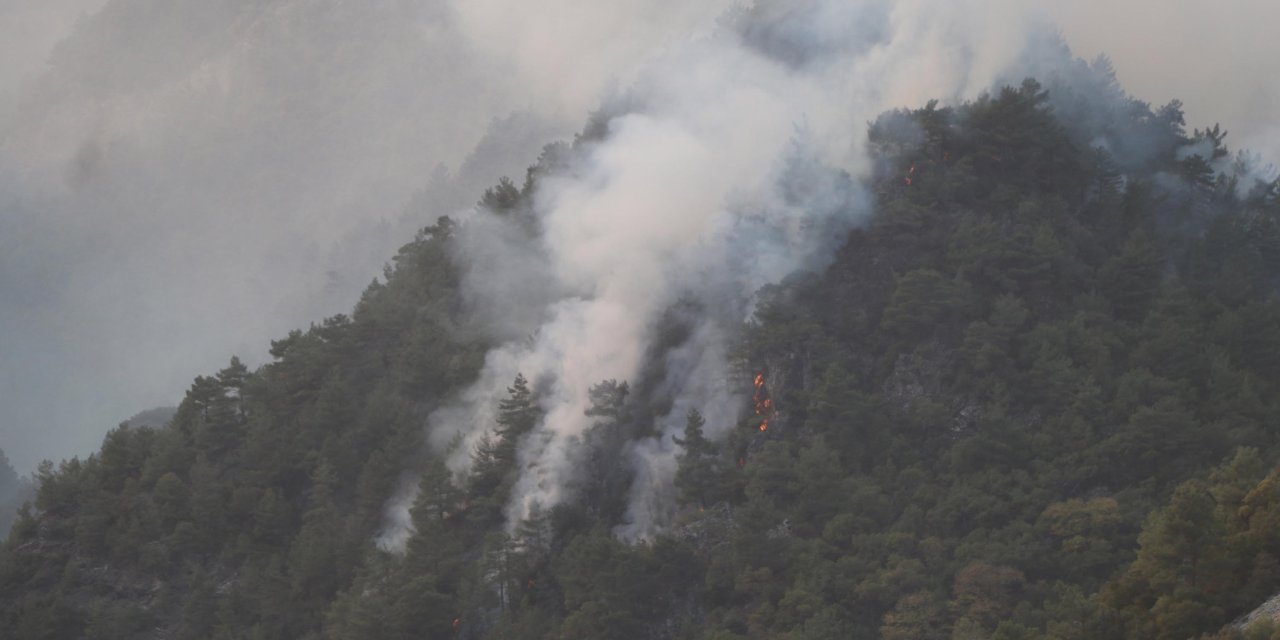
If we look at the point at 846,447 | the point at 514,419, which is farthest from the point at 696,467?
the point at 514,419

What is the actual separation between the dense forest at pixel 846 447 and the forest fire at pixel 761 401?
0.33 feet

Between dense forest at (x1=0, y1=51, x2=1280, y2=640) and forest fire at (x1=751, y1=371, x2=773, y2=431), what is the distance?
0.10 meters

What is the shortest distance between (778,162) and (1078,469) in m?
25.8

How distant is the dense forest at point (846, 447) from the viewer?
229 feet

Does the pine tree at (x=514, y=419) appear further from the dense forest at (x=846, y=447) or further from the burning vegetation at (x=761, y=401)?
the burning vegetation at (x=761, y=401)

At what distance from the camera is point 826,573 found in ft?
227

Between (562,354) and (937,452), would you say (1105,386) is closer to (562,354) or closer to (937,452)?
(937,452)

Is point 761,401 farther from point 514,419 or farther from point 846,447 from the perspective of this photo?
point 514,419

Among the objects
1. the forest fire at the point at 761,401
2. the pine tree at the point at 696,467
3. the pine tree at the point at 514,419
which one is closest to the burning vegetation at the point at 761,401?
the forest fire at the point at 761,401

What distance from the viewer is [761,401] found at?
8056cm

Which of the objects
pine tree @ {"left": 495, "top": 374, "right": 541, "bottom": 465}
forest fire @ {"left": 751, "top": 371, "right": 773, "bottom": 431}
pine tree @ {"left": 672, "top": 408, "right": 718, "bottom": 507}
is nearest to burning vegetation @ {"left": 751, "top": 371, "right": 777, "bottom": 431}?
forest fire @ {"left": 751, "top": 371, "right": 773, "bottom": 431}

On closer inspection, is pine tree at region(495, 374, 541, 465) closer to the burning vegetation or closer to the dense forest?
the dense forest

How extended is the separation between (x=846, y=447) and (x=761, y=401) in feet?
15.6

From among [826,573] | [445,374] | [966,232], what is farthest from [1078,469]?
[445,374]
